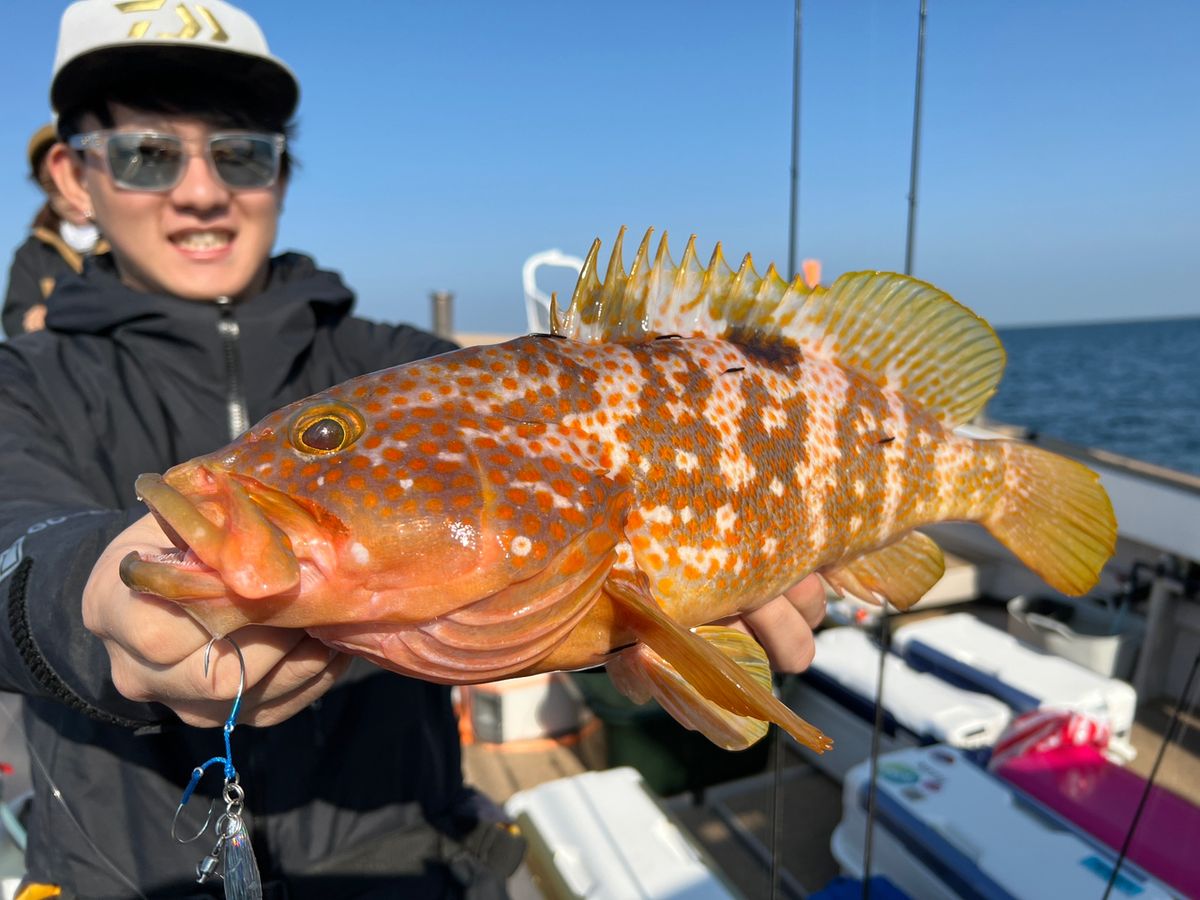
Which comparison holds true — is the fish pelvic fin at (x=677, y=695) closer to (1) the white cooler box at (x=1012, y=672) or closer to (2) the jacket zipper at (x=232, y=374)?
(2) the jacket zipper at (x=232, y=374)

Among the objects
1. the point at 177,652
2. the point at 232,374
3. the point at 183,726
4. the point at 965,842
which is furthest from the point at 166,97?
the point at 965,842

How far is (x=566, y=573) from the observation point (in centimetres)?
127

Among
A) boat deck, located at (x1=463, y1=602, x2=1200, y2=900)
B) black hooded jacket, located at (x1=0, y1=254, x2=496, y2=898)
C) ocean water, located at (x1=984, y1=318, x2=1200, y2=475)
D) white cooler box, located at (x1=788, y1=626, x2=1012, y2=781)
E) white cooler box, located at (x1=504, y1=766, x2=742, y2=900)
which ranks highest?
black hooded jacket, located at (x1=0, y1=254, x2=496, y2=898)

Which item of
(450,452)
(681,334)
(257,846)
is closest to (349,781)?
(257,846)

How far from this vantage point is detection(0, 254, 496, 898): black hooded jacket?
1843 mm

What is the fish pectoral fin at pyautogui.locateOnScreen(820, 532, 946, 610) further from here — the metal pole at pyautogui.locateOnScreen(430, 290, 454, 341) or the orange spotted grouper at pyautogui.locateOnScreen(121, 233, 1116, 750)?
the metal pole at pyautogui.locateOnScreen(430, 290, 454, 341)

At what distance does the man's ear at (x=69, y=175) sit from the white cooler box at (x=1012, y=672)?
5.00 meters

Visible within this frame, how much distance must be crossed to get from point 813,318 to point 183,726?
1.92 m

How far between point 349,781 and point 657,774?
2910 mm

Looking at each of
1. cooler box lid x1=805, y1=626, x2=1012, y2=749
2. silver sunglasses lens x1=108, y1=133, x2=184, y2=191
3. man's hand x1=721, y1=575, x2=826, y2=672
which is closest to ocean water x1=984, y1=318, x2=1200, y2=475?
cooler box lid x1=805, y1=626, x2=1012, y2=749

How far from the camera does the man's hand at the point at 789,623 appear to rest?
1827mm

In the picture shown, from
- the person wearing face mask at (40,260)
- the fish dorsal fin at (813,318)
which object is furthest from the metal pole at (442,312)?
the fish dorsal fin at (813,318)

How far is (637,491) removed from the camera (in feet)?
4.74

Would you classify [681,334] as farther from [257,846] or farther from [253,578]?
[257,846]
